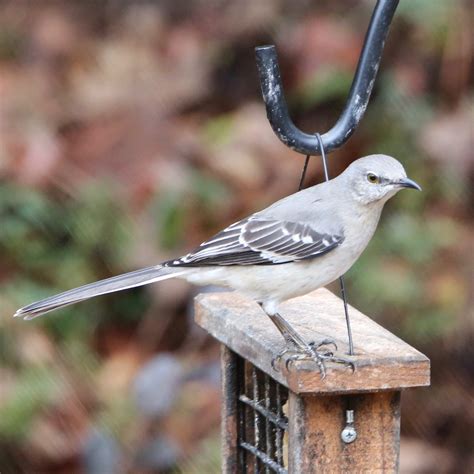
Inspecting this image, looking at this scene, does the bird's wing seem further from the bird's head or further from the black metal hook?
the black metal hook

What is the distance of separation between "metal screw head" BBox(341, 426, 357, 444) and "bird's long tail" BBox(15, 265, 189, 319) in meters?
0.81

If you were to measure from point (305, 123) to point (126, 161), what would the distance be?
1.10m

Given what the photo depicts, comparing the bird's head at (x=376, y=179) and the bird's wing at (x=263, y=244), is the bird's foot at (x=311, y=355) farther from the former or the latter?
the bird's head at (x=376, y=179)

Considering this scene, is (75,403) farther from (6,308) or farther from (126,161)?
(126,161)

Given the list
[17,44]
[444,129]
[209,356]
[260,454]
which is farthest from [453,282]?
[17,44]

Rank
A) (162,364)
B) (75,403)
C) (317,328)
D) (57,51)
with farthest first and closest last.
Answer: (57,51)
(75,403)
(162,364)
(317,328)

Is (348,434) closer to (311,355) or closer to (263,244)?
(311,355)

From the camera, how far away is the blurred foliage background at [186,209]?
19.2 ft

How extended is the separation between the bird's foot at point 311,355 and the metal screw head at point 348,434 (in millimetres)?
225

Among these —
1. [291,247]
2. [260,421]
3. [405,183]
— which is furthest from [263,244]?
[260,421]

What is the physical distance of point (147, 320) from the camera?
6750 mm

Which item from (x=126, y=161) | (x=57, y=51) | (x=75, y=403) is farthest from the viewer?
(x=57, y=51)

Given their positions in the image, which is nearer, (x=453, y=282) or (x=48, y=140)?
(x=453, y=282)

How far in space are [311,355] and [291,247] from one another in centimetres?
54
